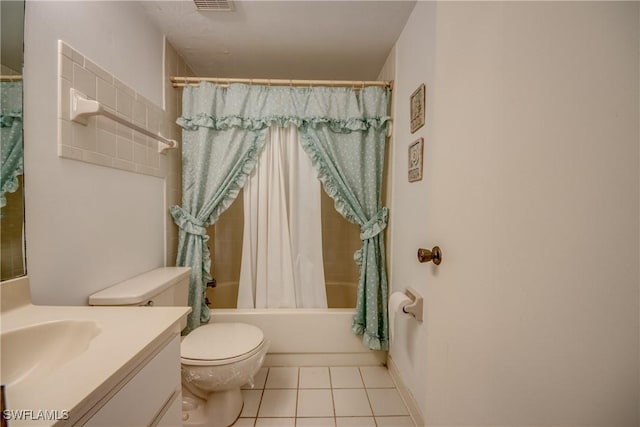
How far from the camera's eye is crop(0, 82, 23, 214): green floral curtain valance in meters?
0.77

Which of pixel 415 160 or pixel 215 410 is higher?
pixel 415 160

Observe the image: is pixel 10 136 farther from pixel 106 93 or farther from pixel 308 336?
pixel 308 336

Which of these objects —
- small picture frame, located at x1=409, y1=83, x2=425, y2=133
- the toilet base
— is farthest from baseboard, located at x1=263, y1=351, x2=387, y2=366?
small picture frame, located at x1=409, y1=83, x2=425, y2=133

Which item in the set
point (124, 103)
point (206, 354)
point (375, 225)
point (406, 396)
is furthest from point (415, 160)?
point (124, 103)

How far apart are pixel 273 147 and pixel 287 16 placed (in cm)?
75

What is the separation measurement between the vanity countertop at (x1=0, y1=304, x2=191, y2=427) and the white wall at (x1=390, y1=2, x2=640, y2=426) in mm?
724

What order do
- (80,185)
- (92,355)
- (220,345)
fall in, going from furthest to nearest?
1. (220,345)
2. (80,185)
3. (92,355)

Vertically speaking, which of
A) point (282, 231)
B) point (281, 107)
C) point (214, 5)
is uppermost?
point (214, 5)

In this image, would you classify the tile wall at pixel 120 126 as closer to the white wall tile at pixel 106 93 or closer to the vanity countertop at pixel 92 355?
the white wall tile at pixel 106 93

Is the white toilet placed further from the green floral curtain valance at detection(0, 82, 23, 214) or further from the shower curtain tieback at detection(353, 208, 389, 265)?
the shower curtain tieback at detection(353, 208, 389, 265)

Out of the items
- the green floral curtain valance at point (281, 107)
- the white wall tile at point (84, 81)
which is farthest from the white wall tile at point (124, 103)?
the green floral curtain valance at point (281, 107)

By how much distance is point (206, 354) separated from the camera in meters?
1.22

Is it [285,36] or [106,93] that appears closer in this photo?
[106,93]

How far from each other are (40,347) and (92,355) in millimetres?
285
